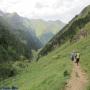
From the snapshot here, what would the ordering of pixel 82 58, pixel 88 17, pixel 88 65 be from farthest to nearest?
1. pixel 88 17
2. pixel 82 58
3. pixel 88 65

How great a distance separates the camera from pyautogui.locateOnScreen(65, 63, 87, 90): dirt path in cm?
3653

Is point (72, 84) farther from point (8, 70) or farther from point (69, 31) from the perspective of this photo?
point (69, 31)

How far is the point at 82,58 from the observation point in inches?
2197

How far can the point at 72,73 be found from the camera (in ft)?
144

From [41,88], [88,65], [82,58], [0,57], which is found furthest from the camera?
[0,57]

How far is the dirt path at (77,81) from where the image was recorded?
36.5 m

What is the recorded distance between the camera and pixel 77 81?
3900 cm

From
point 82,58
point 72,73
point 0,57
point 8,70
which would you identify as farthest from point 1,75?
point 72,73

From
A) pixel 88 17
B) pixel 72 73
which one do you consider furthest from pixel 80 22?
pixel 72 73

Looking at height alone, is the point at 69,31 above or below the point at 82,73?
above

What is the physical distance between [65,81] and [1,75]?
9454 centimetres

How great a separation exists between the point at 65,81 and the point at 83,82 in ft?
8.26

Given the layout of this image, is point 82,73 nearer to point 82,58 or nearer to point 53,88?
point 53,88

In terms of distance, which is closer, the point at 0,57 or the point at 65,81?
the point at 65,81
